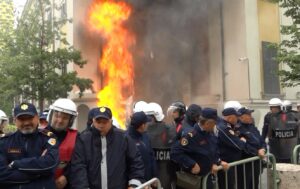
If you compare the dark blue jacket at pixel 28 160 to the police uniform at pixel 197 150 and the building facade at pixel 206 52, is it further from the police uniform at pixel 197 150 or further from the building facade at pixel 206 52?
the building facade at pixel 206 52

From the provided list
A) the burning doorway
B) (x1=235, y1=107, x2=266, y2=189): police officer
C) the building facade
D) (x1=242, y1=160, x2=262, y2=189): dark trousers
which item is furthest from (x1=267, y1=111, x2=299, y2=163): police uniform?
the burning doorway

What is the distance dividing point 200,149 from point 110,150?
4.12 feet

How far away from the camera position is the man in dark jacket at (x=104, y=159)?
3744 mm

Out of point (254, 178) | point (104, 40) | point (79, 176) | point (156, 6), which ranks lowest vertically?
point (254, 178)

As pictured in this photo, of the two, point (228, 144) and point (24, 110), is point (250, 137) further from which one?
point (24, 110)

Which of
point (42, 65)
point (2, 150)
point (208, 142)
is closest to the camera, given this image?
point (2, 150)

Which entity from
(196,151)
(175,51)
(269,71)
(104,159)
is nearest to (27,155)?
(104,159)

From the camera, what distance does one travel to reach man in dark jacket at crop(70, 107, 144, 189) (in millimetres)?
3744

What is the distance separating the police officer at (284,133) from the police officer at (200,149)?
379cm

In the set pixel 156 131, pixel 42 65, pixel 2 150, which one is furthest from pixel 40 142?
pixel 42 65

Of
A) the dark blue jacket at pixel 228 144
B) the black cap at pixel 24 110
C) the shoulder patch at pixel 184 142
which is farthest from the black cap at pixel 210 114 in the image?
the black cap at pixel 24 110

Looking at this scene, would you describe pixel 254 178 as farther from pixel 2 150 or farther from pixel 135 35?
pixel 135 35

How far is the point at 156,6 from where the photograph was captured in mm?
17844

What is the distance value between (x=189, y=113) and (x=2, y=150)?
2.84 m
